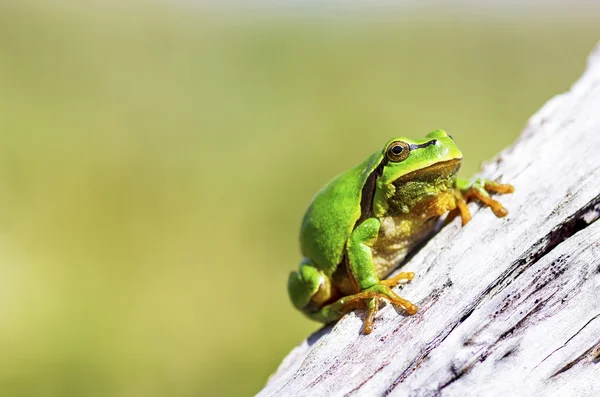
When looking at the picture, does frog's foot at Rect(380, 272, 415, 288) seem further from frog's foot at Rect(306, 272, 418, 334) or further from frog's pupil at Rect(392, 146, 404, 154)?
frog's pupil at Rect(392, 146, 404, 154)

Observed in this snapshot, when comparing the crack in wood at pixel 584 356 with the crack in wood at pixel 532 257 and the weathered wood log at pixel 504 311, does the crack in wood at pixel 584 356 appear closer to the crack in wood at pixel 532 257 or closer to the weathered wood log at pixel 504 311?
the weathered wood log at pixel 504 311

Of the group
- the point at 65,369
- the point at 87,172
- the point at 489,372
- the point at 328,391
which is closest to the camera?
the point at 489,372

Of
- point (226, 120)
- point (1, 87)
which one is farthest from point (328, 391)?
point (1, 87)

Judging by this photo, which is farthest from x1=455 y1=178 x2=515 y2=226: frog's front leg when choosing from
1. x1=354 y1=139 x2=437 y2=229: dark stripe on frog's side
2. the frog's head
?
x1=354 y1=139 x2=437 y2=229: dark stripe on frog's side

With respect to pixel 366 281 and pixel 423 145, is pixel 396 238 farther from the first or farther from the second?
pixel 423 145

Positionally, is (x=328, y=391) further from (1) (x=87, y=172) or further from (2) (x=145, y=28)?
(2) (x=145, y=28)
